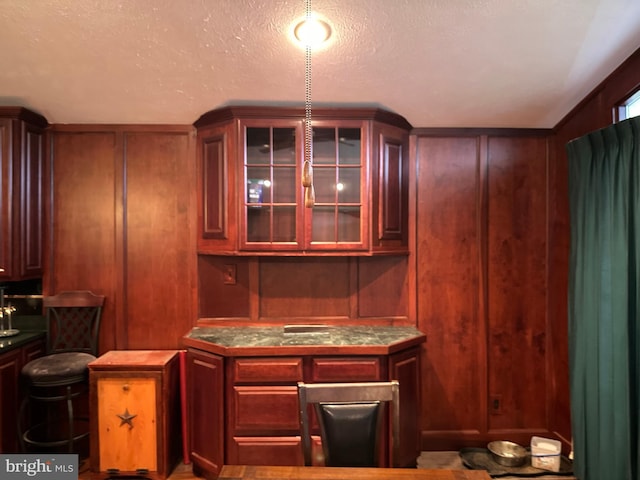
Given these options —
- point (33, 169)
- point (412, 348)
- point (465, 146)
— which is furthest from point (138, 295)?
point (465, 146)

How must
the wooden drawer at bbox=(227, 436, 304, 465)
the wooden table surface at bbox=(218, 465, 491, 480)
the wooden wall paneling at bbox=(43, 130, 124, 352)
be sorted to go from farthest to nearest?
1. the wooden wall paneling at bbox=(43, 130, 124, 352)
2. the wooden drawer at bbox=(227, 436, 304, 465)
3. the wooden table surface at bbox=(218, 465, 491, 480)

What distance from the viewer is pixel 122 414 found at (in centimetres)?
227

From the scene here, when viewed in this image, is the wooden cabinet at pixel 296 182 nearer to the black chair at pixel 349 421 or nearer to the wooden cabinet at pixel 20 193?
the black chair at pixel 349 421

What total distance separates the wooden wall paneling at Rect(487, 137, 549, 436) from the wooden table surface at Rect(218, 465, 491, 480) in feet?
5.42

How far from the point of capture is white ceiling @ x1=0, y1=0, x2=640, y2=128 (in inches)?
68.8

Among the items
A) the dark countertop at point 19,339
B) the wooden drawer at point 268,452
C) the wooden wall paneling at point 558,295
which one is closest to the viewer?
the wooden drawer at point 268,452

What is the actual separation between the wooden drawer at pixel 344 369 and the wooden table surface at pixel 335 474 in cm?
94

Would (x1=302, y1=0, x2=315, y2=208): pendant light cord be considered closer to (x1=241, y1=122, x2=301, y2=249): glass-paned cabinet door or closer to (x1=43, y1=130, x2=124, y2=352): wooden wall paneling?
(x1=241, y1=122, x2=301, y2=249): glass-paned cabinet door

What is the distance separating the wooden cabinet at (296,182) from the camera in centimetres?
245

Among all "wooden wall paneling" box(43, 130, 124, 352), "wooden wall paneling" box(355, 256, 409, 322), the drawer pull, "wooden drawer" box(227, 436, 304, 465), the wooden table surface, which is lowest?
"wooden drawer" box(227, 436, 304, 465)

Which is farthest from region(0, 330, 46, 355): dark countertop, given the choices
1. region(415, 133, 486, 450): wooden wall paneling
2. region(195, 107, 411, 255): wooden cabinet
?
region(415, 133, 486, 450): wooden wall paneling

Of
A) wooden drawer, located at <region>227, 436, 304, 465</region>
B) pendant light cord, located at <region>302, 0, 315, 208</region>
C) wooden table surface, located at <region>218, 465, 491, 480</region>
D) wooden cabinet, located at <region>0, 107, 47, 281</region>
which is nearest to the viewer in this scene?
wooden table surface, located at <region>218, 465, 491, 480</region>

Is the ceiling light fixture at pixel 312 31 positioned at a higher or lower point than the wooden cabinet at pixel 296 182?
higher

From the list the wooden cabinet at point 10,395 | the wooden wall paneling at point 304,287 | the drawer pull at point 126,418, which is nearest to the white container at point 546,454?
the wooden wall paneling at point 304,287
